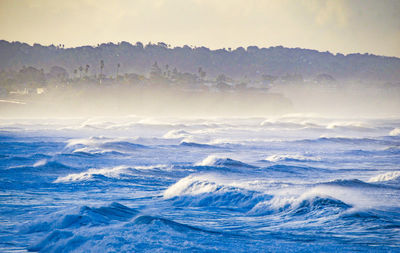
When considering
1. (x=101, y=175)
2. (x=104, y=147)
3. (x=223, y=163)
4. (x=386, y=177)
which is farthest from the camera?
(x=104, y=147)

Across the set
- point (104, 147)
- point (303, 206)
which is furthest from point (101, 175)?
point (104, 147)

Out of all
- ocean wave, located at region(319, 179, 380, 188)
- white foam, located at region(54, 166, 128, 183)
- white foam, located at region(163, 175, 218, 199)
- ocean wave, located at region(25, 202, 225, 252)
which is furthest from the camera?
white foam, located at region(54, 166, 128, 183)

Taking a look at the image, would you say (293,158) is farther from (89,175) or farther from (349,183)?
(89,175)

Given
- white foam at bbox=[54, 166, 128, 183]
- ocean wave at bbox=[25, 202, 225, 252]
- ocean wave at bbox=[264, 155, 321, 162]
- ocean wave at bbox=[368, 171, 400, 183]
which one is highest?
ocean wave at bbox=[264, 155, 321, 162]

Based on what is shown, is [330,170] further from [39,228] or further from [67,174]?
[39,228]

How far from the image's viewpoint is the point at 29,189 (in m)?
20.0

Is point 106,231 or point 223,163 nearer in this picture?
point 106,231

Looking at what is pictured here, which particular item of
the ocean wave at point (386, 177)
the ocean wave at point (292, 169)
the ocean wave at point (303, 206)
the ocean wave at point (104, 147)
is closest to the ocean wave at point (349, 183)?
the ocean wave at point (386, 177)

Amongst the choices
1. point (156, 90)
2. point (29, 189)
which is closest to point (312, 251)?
point (29, 189)

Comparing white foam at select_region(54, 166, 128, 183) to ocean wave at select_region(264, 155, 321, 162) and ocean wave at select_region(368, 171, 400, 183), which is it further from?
ocean wave at select_region(368, 171, 400, 183)

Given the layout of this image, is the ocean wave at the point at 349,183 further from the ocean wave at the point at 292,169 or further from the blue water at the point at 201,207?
the ocean wave at the point at 292,169

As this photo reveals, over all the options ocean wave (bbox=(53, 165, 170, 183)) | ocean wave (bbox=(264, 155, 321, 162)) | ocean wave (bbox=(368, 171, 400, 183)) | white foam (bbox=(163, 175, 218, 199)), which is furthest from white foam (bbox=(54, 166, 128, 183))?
ocean wave (bbox=(368, 171, 400, 183))

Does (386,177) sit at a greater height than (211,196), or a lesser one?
greater

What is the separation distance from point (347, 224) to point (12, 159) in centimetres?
2296
